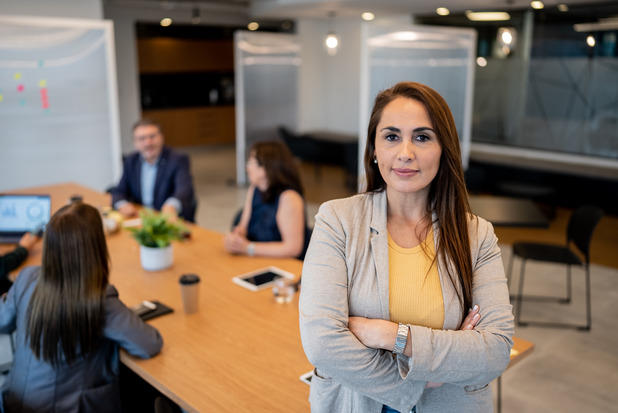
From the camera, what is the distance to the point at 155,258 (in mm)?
3027

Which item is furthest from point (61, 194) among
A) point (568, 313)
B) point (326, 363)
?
point (568, 313)

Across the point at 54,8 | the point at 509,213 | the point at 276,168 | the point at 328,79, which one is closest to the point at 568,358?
the point at 509,213

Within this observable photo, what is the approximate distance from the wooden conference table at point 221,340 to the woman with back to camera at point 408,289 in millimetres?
439

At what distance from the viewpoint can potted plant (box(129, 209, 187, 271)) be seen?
9.79 feet

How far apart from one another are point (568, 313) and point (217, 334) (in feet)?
11.1

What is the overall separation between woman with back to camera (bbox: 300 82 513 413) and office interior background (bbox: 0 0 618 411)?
2683mm

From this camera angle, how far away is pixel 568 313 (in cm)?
458

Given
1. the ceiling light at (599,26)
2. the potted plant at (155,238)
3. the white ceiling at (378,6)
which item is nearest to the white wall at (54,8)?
the white ceiling at (378,6)

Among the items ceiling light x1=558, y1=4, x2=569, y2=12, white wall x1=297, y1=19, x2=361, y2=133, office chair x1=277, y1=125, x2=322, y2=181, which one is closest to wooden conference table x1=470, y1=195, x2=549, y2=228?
ceiling light x1=558, y1=4, x2=569, y2=12

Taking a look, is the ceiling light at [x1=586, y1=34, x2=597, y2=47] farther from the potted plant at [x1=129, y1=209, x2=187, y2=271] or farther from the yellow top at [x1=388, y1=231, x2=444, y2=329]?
the yellow top at [x1=388, y1=231, x2=444, y2=329]

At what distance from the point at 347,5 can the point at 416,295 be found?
7080 mm

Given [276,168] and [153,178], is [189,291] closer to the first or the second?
[276,168]

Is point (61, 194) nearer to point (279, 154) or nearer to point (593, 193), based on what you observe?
point (279, 154)

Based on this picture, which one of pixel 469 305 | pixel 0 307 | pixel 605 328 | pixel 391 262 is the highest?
pixel 391 262
